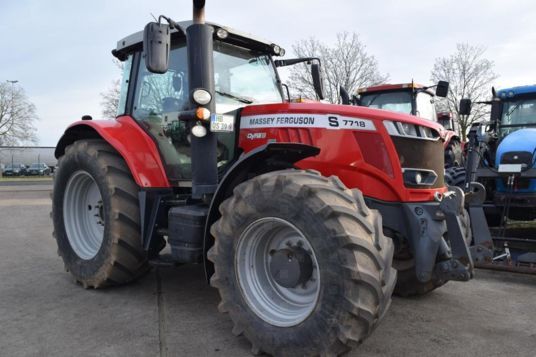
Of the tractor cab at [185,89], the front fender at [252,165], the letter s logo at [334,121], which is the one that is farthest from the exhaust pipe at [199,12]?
the letter s logo at [334,121]

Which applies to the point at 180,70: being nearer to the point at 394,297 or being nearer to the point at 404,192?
the point at 404,192

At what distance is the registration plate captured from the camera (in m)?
3.58

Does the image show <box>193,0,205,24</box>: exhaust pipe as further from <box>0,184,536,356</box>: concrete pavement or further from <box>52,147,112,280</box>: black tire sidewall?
<box>0,184,536,356</box>: concrete pavement

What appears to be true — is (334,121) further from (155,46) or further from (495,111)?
(495,111)

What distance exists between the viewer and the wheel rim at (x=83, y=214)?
4859 mm

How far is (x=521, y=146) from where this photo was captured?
5883 millimetres

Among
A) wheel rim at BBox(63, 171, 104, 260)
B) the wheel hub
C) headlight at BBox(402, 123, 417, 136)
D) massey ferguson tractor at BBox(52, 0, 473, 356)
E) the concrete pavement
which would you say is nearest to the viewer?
massey ferguson tractor at BBox(52, 0, 473, 356)

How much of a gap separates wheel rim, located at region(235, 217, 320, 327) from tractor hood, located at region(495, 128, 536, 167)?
406cm

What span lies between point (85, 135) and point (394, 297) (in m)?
3.57

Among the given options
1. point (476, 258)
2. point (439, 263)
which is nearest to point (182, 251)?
point (439, 263)

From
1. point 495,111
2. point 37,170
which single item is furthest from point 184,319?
point 37,170

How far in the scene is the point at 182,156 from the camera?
4.18m

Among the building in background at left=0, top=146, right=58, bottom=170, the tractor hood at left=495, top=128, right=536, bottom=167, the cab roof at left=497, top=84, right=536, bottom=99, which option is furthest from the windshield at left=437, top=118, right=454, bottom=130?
the building in background at left=0, top=146, right=58, bottom=170

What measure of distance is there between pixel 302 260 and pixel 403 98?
7.64m
